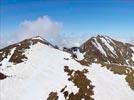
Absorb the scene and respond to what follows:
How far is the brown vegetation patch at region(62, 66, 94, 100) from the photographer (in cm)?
9000

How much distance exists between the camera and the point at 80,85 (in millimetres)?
99188

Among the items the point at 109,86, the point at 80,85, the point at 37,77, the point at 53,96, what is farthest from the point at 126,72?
the point at 53,96

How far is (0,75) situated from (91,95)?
52159 millimetres

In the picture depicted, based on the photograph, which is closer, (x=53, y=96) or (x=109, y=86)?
(x=53, y=96)

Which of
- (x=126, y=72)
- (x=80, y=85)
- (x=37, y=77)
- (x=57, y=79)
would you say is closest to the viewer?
(x=80, y=85)

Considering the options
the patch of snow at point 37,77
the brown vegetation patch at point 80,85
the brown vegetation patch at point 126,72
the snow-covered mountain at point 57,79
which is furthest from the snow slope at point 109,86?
the patch of snow at point 37,77

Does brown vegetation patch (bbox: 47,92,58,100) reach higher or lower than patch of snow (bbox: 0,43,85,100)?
lower

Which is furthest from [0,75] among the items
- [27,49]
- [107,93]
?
[107,93]

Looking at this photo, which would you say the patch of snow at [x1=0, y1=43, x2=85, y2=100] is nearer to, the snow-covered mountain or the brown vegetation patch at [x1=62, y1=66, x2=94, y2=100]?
the snow-covered mountain

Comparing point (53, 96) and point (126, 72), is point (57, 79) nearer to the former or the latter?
point (53, 96)

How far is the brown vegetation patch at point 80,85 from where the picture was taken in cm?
9000

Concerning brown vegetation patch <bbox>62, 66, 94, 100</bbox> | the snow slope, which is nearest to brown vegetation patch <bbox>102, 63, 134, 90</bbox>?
the snow slope

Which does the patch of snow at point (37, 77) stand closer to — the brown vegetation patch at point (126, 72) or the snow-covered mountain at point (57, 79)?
the snow-covered mountain at point (57, 79)

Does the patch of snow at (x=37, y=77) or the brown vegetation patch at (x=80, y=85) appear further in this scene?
the patch of snow at (x=37, y=77)
